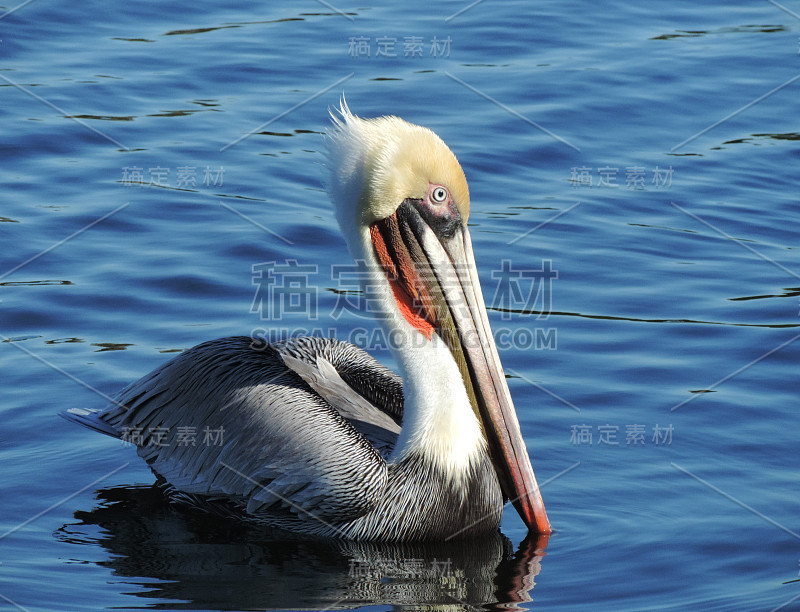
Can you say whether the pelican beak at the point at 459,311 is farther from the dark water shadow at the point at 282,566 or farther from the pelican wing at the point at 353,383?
the pelican wing at the point at 353,383

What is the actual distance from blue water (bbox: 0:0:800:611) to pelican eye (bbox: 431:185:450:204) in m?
1.47

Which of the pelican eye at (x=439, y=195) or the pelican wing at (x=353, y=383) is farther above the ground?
the pelican eye at (x=439, y=195)

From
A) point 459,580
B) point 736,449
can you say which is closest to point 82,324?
point 459,580

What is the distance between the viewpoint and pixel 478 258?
8281mm

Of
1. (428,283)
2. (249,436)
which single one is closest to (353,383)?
(249,436)

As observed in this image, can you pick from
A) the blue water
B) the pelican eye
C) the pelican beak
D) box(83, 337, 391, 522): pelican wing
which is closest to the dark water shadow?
the blue water

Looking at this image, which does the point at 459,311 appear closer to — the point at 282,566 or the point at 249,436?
the point at 249,436

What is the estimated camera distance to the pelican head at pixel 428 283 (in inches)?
213

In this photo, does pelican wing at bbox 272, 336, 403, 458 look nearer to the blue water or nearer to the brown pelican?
the brown pelican

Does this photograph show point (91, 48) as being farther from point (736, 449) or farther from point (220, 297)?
point (736, 449)

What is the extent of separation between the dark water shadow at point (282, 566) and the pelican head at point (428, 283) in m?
0.40

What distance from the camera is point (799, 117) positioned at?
35.2ft

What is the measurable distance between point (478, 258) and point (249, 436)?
296 cm

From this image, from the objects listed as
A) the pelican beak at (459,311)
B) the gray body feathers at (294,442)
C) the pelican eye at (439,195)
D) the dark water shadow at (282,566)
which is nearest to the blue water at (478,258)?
the dark water shadow at (282,566)
